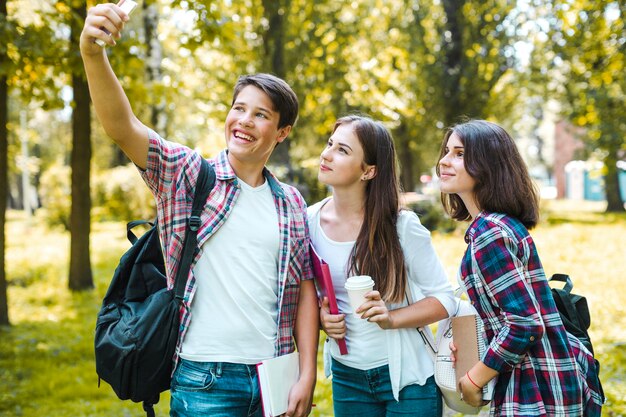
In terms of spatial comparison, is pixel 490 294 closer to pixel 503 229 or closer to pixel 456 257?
pixel 503 229

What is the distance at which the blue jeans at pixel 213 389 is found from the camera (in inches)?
87.6

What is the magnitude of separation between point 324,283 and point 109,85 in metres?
1.17

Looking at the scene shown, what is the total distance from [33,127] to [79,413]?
3760 centimetres

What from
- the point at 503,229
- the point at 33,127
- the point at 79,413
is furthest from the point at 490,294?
the point at 33,127

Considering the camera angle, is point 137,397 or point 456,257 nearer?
point 137,397

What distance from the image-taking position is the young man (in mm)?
2145

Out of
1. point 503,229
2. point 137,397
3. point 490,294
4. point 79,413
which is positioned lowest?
point 79,413

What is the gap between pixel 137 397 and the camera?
2240 mm

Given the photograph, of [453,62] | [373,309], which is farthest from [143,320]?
[453,62]

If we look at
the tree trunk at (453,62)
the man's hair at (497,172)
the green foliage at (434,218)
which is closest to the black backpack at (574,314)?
the man's hair at (497,172)

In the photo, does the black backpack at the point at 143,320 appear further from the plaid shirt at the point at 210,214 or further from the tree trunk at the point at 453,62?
the tree trunk at the point at 453,62

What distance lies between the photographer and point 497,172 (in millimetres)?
2451

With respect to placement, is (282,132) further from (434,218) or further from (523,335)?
(434,218)

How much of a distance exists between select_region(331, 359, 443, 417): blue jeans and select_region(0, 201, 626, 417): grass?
98.5 inches
